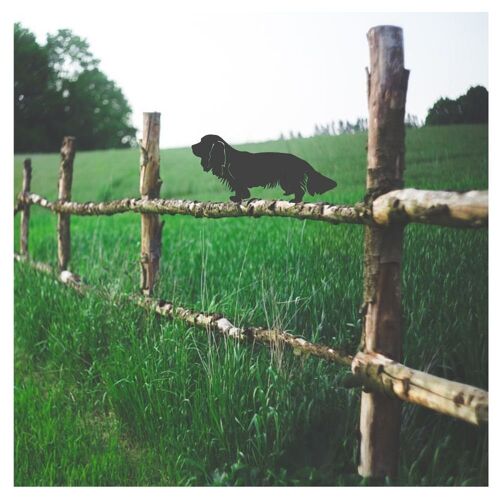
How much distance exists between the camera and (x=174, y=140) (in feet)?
10.6

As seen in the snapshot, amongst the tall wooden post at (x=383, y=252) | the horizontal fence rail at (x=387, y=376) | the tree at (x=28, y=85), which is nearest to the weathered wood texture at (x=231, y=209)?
the tall wooden post at (x=383, y=252)

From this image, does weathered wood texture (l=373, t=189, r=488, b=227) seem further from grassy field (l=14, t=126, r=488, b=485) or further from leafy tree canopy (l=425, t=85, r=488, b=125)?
leafy tree canopy (l=425, t=85, r=488, b=125)

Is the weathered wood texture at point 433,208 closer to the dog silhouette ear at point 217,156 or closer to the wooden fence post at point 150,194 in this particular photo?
the dog silhouette ear at point 217,156

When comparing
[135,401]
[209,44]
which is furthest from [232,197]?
[135,401]

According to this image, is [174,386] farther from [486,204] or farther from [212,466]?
[486,204]

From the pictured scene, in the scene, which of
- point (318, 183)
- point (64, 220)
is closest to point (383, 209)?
point (318, 183)

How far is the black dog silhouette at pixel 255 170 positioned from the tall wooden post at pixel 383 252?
42cm

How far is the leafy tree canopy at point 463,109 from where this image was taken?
259 cm

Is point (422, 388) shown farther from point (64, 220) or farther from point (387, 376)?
point (64, 220)

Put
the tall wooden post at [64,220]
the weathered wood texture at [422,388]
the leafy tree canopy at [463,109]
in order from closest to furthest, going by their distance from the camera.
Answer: the weathered wood texture at [422,388]
the leafy tree canopy at [463,109]
the tall wooden post at [64,220]

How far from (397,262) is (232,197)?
0.89 metres

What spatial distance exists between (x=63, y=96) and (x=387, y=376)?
248cm

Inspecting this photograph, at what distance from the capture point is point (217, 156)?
9.57ft

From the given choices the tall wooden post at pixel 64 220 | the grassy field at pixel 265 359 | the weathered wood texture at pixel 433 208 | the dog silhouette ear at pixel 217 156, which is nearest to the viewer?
the weathered wood texture at pixel 433 208
